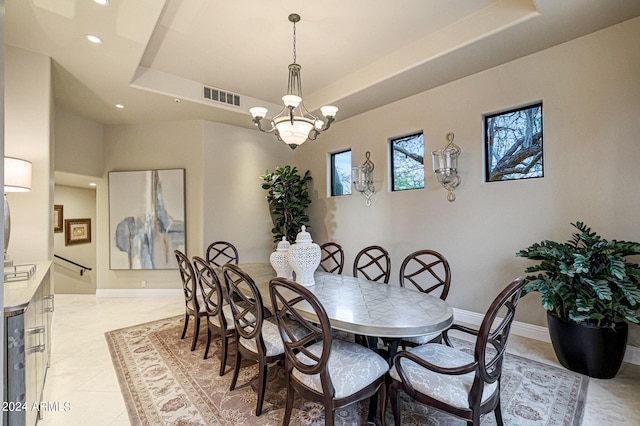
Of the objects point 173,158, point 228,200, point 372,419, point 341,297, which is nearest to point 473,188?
point 341,297

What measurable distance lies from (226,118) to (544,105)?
4346 mm

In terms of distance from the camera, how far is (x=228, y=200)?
5328 millimetres

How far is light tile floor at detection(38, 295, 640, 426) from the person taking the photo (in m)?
1.97

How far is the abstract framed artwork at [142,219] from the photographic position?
16.8 ft

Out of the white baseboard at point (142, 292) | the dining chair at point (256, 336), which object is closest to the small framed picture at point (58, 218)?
the white baseboard at point (142, 292)

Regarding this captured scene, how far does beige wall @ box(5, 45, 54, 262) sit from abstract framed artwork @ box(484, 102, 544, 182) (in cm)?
474

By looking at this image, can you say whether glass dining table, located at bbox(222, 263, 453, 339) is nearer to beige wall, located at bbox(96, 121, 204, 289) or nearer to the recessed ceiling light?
the recessed ceiling light

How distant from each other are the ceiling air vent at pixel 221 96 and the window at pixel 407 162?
2.50 meters

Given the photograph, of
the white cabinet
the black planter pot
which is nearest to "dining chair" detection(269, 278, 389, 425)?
the white cabinet

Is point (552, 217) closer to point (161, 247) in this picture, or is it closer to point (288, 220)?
point (288, 220)

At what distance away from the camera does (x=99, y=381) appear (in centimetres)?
242

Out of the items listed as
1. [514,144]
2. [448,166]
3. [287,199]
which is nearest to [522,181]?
[514,144]

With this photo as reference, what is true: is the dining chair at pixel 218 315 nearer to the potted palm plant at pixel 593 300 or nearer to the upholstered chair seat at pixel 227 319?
the upholstered chair seat at pixel 227 319

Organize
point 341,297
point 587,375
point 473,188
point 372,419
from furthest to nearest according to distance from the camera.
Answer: point 473,188 → point 587,375 → point 341,297 → point 372,419
